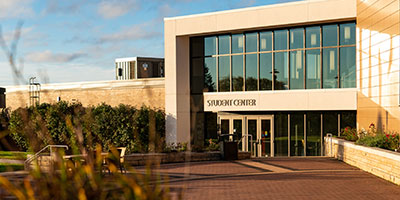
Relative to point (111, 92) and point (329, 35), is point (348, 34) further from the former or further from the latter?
point (111, 92)

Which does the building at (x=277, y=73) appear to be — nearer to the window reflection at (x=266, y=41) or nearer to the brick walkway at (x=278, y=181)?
the window reflection at (x=266, y=41)

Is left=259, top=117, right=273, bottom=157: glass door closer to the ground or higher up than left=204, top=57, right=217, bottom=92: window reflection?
closer to the ground

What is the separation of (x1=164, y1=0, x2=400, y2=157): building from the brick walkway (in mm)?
6060

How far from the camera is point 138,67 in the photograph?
40.0 metres

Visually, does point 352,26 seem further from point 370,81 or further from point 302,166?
point 302,166

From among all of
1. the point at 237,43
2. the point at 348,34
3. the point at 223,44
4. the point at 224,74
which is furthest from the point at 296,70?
the point at 223,44

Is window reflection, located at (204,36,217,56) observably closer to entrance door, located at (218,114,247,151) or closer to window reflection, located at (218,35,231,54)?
window reflection, located at (218,35,231,54)

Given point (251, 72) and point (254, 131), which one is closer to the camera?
point (254, 131)

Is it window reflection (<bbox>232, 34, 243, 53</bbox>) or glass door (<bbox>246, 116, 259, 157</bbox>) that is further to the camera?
window reflection (<bbox>232, 34, 243, 53</bbox>)

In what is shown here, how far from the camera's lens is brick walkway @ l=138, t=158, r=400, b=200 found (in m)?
11.7

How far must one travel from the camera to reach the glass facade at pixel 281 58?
25.0 meters

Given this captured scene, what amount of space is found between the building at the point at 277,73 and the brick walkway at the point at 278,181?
239 inches

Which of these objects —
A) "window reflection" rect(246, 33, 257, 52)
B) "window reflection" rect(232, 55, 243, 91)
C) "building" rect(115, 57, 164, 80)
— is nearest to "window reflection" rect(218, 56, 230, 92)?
"window reflection" rect(232, 55, 243, 91)

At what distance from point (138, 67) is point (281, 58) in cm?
1663
